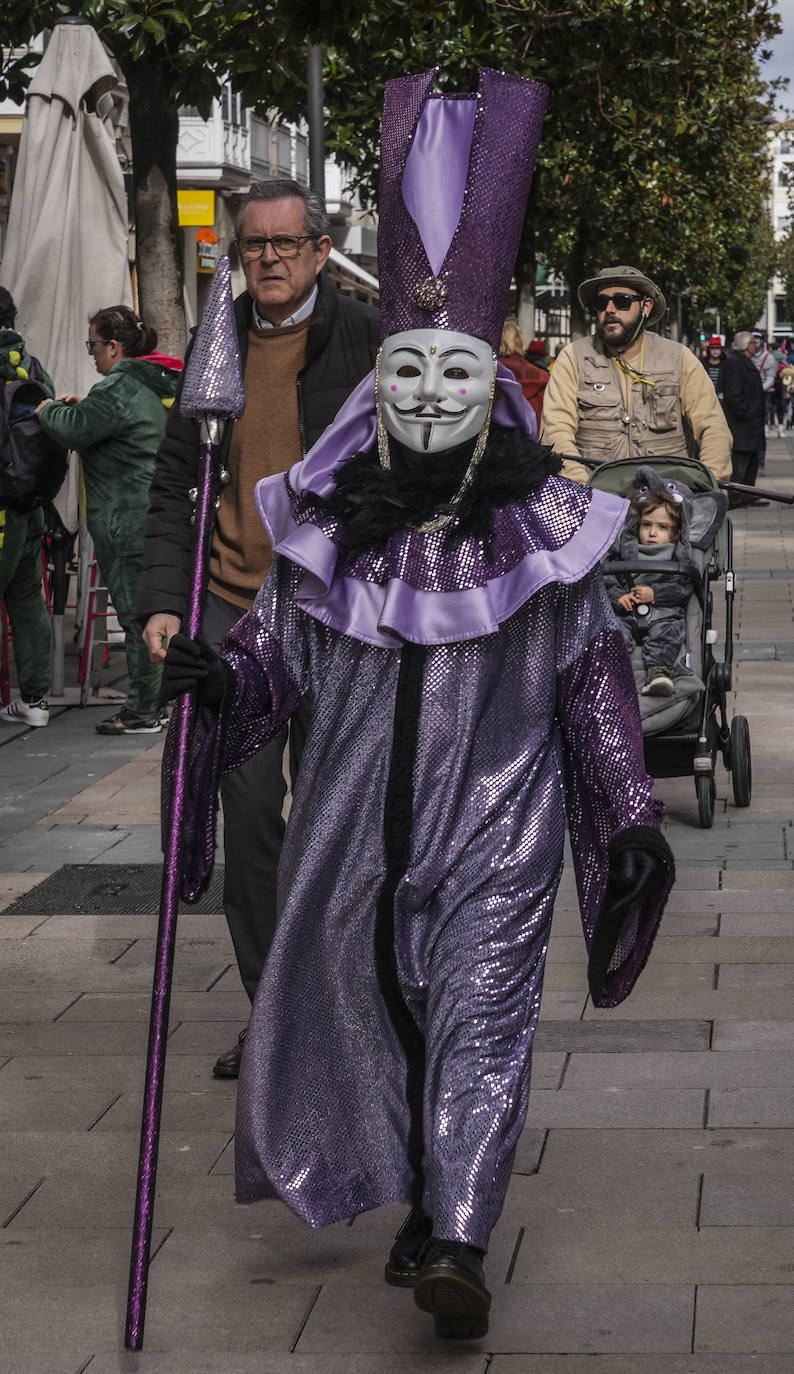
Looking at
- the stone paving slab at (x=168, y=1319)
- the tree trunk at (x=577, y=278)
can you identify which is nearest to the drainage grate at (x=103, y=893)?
the stone paving slab at (x=168, y=1319)

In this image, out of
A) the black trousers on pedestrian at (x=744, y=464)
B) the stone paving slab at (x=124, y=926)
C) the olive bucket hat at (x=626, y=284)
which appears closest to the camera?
the stone paving slab at (x=124, y=926)

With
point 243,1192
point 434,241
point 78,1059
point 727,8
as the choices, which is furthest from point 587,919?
point 727,8

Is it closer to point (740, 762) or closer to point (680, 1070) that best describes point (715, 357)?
point (740, 762)

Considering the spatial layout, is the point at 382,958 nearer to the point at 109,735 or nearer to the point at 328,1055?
the point at 328,1055

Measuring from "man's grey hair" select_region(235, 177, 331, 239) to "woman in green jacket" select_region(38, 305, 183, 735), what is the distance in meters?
4.85

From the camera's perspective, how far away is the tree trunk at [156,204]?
12.5 m

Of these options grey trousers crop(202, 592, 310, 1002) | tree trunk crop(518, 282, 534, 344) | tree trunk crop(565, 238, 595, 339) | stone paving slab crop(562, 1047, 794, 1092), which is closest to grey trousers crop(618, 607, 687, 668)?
stone paving slab crop(562, 1047, 794, 1092)

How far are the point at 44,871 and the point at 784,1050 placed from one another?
319 centimetres

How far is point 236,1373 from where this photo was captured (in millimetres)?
3686

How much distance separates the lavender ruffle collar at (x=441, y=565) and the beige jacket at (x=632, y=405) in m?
4.74

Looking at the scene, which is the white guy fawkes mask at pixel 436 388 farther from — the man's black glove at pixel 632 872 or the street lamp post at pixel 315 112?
the street lamp post at pixel 315 112

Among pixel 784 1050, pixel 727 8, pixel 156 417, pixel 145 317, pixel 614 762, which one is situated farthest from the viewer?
pixel 727 8

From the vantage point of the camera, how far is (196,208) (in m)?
33.8

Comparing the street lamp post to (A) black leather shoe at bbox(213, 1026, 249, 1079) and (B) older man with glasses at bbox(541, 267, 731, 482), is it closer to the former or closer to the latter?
(B) older man with glasses at bbox(541, 267, 731, 482)
